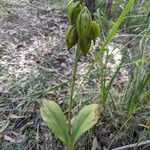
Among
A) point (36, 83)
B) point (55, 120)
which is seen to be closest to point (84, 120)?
point (55, 120)

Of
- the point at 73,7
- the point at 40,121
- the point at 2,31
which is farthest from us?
the point at 2,31

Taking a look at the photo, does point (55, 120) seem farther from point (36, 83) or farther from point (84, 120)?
point (36, 83)

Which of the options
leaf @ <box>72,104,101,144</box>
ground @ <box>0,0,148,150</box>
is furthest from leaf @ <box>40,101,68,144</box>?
ground @ <box>0,0,148,150</box>

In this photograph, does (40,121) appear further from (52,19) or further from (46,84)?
(52,19)

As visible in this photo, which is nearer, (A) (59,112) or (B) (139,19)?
(A) (59,112)

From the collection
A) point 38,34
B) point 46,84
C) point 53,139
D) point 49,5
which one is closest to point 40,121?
point 53,139

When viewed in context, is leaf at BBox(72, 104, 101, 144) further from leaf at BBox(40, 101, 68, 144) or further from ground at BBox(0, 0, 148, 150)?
ground at BBox(0, 0, 148, 150)
